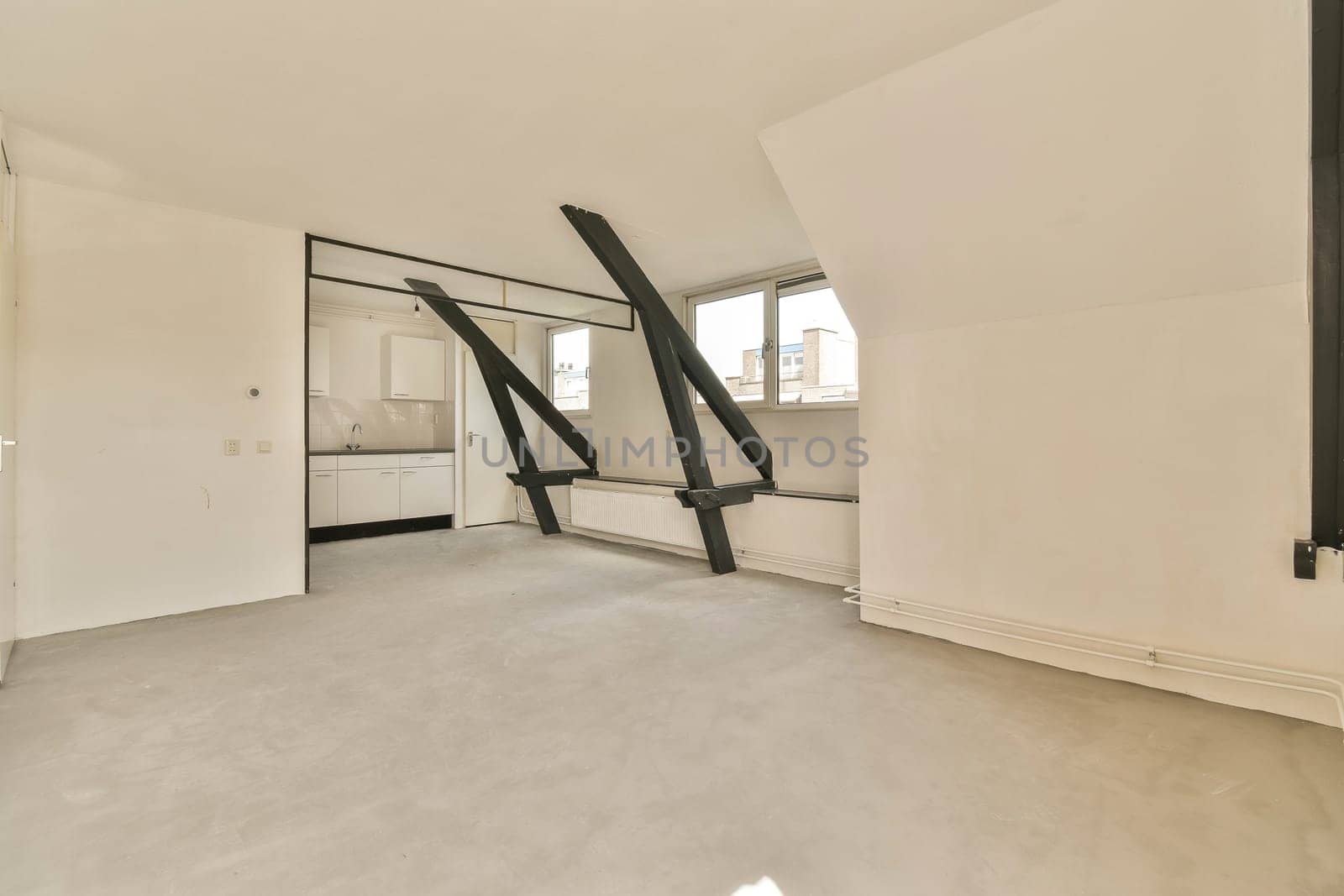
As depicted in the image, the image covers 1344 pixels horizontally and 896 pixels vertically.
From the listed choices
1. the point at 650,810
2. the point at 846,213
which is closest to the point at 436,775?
the point at 650,810

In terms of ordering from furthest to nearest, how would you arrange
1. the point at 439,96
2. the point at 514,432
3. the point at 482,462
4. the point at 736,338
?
the point at 482,462, the point at 514,432, the point at 736,338, the point at 439,96

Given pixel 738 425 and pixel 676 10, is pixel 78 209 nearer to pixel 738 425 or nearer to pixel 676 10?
pixel 676 10

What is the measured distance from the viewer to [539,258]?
4.46 m

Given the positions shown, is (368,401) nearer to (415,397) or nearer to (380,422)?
(380,422)

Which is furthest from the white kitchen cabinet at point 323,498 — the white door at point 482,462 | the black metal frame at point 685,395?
the black metal frame at point 685,395

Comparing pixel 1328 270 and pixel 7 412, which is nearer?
pixel 1328 270

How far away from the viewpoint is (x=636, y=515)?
17.0ft

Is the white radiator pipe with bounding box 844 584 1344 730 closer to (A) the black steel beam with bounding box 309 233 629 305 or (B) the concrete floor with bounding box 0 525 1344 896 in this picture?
(B) the concrete floor with bounding box 0 525 1344 896

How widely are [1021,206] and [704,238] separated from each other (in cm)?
211

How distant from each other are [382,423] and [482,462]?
1.24m

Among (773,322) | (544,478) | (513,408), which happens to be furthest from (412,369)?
(773,322)

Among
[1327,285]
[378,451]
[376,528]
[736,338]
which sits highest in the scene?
[736,338]

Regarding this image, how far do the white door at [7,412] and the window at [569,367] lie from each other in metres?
4.41

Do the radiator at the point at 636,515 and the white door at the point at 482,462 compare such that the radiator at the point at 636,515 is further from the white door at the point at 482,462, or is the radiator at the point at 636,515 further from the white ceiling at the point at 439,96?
the white ceiling at the point at 439,96
